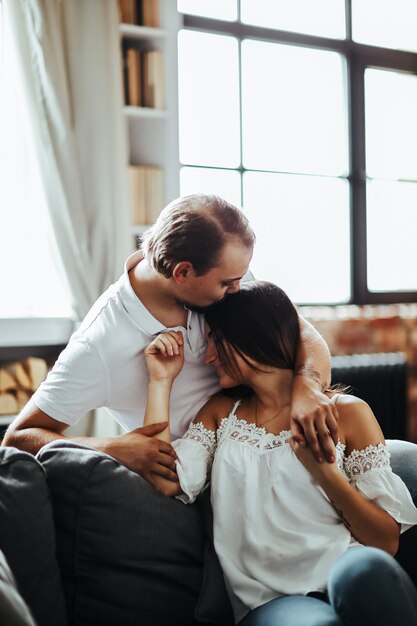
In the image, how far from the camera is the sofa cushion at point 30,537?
1313 mm

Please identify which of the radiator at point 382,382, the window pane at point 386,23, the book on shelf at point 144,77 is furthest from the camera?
the window pane at point 386,23

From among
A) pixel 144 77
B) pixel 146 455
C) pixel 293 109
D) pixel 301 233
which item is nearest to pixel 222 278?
pixel 146 455

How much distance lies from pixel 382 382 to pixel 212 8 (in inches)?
80.4

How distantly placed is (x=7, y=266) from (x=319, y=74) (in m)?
1.98

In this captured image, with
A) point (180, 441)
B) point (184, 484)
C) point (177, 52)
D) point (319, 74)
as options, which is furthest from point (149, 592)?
point (319, 74)

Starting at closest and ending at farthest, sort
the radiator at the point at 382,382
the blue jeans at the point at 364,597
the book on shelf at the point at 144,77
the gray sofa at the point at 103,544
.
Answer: the blue jeans at the point at 364,597 → the gray sofa at the point at 103,544 → the book on shelf at the point at 144,77 → the radiator at the point at 382,382

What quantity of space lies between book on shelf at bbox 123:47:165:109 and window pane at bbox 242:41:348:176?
600 millimetres

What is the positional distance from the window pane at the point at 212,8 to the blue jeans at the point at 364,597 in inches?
120

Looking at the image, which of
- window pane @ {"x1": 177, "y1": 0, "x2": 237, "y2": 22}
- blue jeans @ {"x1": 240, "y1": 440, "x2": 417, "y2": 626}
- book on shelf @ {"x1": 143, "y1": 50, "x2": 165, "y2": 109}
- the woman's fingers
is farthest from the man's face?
window pane @ {"x1": 177, "y1": 0, "x2": 237, "y2": 22}

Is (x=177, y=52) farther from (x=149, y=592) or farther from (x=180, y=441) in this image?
(x=149, y=592)

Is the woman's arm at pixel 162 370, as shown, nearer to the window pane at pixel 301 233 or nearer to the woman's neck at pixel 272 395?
the woman's neck at pixel 272 395

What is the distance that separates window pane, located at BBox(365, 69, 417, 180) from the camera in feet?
13.8

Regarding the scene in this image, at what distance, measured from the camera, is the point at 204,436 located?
1.70m

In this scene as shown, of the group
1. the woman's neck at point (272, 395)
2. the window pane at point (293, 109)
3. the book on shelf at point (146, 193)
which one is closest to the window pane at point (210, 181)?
the window pane at point (293, 109)
